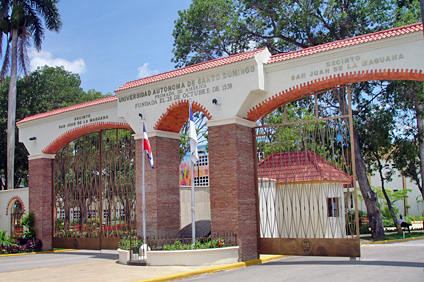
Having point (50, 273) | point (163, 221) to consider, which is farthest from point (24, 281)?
point (163, 221)

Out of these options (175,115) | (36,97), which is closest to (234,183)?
(175,115)

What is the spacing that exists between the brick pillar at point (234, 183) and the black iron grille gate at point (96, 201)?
16.0ft

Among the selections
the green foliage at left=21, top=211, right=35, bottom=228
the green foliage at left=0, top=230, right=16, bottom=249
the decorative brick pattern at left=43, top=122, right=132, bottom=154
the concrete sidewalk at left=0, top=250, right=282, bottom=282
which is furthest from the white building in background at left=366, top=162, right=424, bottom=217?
the green foliage at left=0, top=230, right=16, bottom=249

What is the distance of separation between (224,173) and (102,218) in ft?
25.0

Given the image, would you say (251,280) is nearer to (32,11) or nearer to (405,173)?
(405,173)

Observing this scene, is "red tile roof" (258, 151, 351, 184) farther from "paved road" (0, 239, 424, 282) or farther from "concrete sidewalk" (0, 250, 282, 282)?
"concrete sidewalk" (0, 250, 282, 282)

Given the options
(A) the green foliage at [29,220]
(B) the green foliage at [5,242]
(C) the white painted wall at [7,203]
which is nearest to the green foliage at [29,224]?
(A) the green foliage at [29,220]

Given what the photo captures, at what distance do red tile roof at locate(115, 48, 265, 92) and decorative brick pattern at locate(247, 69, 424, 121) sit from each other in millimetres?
1657

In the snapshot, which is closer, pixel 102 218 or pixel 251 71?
pixel 251 71

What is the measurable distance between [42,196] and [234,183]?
11059mm

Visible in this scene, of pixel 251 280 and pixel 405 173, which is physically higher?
pixel 405 173

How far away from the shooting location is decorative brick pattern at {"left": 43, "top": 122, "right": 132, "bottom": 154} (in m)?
19.2

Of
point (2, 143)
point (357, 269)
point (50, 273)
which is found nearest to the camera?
point (357, 269)

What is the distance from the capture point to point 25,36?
32.2 metres
